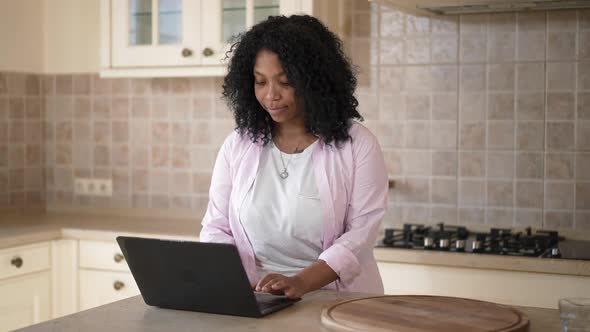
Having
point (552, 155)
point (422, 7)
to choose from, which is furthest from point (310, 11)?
point (552, 155)

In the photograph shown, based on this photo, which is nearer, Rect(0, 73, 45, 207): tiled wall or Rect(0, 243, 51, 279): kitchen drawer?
Rect(0, 243, 51, 279): kitchen drawer

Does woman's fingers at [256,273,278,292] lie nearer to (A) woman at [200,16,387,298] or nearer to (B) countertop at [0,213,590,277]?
(A) woman at [200,16,387,298]

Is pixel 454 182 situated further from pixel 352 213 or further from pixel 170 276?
pixel 170 276

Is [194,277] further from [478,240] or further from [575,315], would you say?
[478,240]

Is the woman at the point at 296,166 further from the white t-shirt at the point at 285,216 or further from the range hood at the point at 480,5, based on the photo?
the range hood at the point at 480,5

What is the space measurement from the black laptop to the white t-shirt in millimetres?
362

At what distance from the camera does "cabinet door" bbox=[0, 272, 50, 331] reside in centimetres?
323

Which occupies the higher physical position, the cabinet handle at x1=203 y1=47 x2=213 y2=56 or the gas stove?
the cabinet handle at x1=203 y1=47 x2=213 y2=56

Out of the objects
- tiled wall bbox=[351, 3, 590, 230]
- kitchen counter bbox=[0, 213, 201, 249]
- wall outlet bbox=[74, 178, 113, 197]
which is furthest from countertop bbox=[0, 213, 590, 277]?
tiled wall bbox=[351, 3, 590, 230]

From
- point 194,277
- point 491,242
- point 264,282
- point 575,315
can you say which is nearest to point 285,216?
point 264,282

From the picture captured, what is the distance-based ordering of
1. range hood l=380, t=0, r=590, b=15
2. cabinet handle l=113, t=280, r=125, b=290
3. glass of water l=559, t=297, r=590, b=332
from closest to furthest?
glass of water l=559, t=297, r=590, b=332 → range hood l=380, t=0, r=590, b=15 → cabinet handle l=113, t=280, r=125, b=290

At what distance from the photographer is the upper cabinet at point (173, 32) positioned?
3400mm

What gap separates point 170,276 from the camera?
5.86ft

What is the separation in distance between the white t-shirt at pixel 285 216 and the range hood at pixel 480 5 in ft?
3.19
